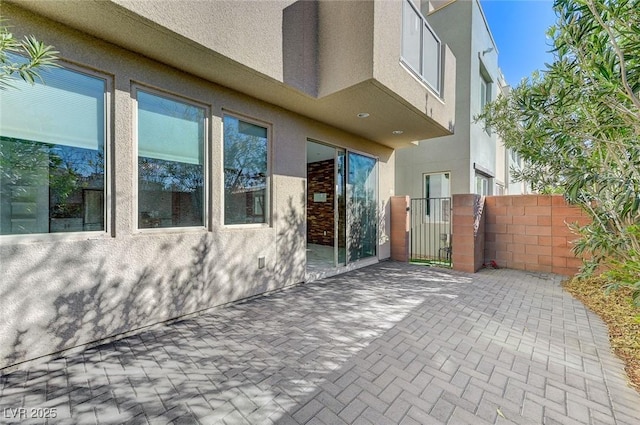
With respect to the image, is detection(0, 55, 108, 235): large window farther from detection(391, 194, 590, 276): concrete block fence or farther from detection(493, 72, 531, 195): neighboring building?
detection(493, 72, 531, 195): neighboring building

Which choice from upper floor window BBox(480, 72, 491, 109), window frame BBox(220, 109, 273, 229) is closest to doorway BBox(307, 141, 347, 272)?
window frame BBox(220, 109, 273, 229)

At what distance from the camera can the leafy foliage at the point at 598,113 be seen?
240 cm

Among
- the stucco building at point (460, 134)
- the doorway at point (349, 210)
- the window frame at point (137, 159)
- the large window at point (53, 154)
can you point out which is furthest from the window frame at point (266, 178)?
the stucco building at point (460, 134)

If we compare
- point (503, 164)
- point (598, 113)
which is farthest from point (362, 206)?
Result: point (503, 164)

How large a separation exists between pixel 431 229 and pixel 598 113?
6.21 m

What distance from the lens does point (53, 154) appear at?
9.20ft

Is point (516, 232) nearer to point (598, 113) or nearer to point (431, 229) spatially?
point (431, 229)

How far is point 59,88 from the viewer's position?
2.80m

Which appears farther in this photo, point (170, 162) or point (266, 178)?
point (266, 178)

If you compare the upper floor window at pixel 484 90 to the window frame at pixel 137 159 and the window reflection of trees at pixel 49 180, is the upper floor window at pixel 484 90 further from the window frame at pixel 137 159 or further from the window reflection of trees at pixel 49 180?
the window reflection of trees at pixel 49 180

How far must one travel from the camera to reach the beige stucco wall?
8.49 feet

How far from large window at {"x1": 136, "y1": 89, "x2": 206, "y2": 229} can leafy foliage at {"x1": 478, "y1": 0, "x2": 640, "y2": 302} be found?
14.4 feet

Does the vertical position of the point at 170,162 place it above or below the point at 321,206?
above

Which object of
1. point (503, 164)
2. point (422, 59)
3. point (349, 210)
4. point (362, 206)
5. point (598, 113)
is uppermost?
point (422, 59)
